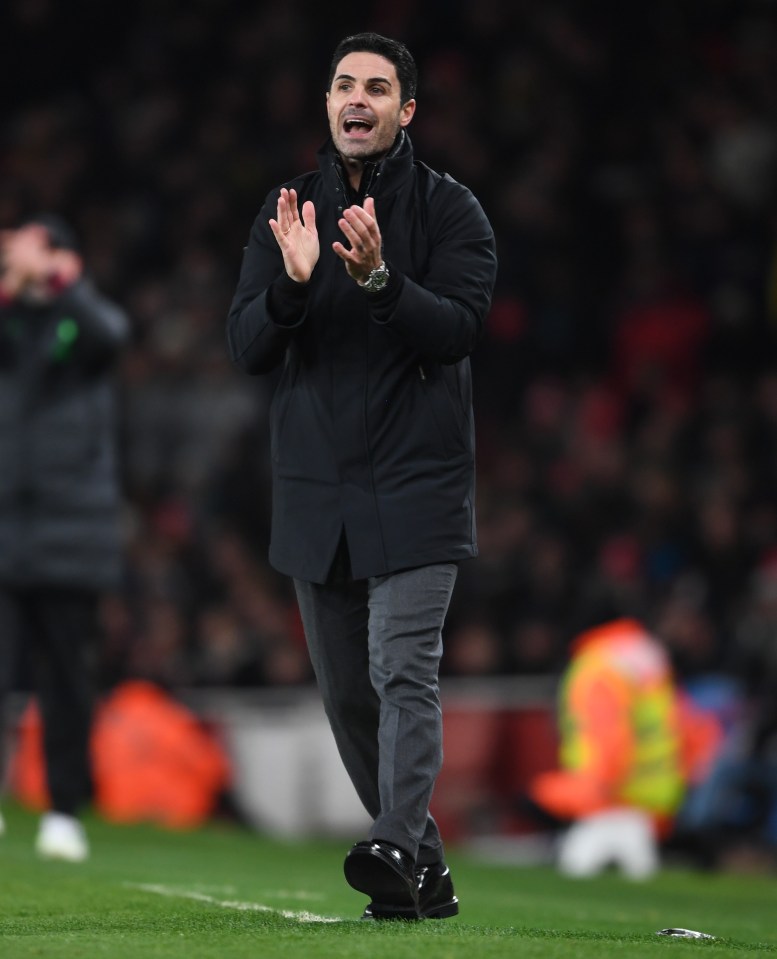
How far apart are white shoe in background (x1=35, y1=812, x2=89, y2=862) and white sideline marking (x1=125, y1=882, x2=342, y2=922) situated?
124 centimetres

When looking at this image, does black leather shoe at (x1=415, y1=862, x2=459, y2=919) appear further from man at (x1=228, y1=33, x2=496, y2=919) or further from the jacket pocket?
the jacket pocket

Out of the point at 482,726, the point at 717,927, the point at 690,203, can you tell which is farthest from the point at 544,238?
the point at 717,927

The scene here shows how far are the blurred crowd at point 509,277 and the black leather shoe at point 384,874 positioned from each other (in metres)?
6.31

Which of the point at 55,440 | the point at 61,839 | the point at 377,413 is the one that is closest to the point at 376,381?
the point at 377,413

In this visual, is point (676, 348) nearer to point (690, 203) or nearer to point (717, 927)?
point (690, 203)

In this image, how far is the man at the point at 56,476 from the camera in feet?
24.0

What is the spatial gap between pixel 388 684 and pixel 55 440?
315cm

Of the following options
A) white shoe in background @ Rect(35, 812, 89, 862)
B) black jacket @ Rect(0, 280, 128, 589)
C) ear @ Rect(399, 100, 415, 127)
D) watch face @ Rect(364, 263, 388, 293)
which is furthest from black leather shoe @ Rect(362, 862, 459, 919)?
black jacket @ Rect(0, 280, 128, 589)

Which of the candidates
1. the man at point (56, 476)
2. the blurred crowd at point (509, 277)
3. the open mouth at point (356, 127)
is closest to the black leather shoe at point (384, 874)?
the open mouth at point (356, 127)

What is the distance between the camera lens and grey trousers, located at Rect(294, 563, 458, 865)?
14.8 ft

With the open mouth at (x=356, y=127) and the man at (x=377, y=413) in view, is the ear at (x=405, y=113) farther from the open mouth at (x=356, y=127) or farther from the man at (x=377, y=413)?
the open mouth at (x=356, y=127)

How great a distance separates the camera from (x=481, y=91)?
48.7 ft

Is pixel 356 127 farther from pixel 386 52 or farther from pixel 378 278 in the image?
pixel 378 278

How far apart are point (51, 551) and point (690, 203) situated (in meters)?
7.52
